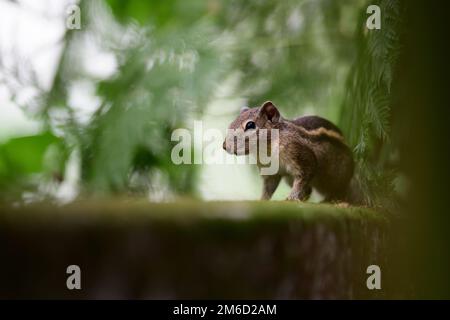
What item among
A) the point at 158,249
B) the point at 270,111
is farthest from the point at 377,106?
the point at 158,249

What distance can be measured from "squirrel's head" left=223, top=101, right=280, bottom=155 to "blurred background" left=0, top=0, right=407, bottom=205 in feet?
0.13

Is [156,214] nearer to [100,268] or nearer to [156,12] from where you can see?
[100,268]

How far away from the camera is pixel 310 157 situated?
100 cm

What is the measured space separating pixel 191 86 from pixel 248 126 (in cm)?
16

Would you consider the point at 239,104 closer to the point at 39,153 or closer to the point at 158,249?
the point at 39,153

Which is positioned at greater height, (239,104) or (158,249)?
(239,104)

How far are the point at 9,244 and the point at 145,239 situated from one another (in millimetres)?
70

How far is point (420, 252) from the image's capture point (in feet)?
1.97

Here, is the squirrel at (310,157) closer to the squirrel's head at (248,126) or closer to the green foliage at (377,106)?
the squirrel's head at (248,126)

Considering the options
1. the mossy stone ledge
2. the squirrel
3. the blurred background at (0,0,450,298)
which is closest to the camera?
the mossy stone ledge

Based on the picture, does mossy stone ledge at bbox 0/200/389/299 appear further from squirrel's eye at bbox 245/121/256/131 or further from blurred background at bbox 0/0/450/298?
squirrel's eye at bbox 245/121/256/131

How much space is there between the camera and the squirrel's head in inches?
33.4

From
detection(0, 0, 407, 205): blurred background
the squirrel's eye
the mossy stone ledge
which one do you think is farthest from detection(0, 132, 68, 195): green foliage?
the mossy stone ledge
